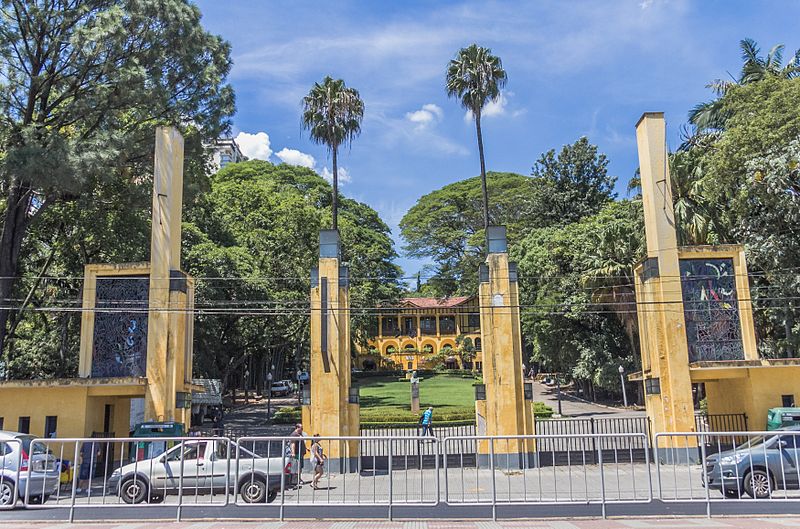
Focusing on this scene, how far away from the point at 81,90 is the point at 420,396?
31.4 meters

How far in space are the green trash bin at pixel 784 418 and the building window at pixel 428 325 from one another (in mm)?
60995

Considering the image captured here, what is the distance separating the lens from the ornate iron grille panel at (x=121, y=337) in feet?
67.1

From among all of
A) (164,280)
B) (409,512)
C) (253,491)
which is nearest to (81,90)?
(164,280)

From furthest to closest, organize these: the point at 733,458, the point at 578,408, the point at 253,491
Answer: the point at 578,408 → the point at 253,491 → the point at 733,458

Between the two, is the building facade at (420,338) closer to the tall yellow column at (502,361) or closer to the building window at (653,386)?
the tall yellow column at (502,361)

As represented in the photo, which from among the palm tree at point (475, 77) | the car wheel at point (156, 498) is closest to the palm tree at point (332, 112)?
the palm tree at point (475, 77)

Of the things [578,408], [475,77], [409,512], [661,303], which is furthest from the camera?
[578,408]

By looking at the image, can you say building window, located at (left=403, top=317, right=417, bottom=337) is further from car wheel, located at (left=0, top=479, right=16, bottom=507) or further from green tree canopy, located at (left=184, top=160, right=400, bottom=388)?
car wheel, located at (left=0, top=479, right=16, bottom=507)

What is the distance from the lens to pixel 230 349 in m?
41.7

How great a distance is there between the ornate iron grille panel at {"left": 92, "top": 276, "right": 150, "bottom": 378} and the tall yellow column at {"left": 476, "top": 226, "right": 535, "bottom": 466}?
10927 millimetres

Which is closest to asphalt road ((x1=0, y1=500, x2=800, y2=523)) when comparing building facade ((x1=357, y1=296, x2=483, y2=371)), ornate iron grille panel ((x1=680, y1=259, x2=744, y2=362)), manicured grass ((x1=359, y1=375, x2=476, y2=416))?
ornate iron grille panel ((x1=680, y1=259, x2=744, y2=362))

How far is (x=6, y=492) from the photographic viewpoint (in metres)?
13.1

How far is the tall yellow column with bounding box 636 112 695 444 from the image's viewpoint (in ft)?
65.0

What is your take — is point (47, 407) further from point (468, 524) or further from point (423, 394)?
point (423, 394)
